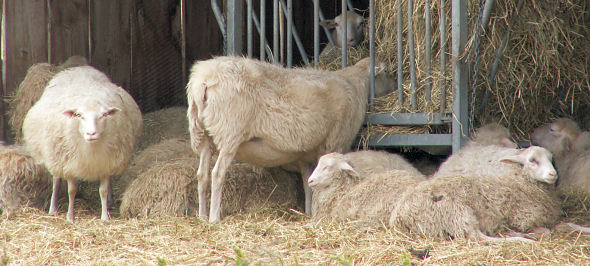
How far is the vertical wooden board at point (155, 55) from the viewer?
9.15 meters

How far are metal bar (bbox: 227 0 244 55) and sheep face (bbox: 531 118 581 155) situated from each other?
122 inches

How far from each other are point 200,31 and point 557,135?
464cm

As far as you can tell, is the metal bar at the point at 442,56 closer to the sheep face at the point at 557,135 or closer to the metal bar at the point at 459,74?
the metal bar at the point at 459,74

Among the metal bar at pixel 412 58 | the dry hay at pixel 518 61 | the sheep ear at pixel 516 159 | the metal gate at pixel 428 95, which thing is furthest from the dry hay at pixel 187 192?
the sheep ear at pixel 516 159

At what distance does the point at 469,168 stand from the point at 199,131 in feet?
7.45

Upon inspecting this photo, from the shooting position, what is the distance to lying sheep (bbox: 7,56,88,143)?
297 inches

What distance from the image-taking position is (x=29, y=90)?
7.55 m

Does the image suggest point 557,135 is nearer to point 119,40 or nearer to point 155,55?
point 155,55

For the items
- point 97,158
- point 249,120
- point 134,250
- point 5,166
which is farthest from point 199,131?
point 5,166

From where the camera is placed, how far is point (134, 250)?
511 centimetres

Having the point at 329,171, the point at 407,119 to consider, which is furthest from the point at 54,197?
the point at 407,119

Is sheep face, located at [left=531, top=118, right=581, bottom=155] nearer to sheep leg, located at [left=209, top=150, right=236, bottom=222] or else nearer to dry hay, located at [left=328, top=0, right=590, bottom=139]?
dry hay, located at [left=328, top=0, right=590, bottom=139]

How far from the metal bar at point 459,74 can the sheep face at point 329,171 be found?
1.20 metres

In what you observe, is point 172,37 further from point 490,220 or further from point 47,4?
point 490,220
